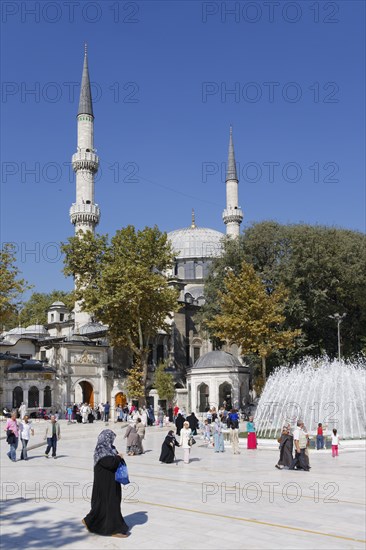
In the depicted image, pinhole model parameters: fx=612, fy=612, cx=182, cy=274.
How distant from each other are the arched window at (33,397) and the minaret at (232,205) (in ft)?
89.3

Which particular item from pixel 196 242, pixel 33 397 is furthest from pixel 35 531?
pixel 196 242

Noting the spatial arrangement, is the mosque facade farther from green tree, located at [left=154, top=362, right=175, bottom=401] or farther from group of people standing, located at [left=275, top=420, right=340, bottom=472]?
group of people standing, located at [left=275, top=420, right=340, bottom=472]

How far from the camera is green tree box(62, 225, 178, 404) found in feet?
122

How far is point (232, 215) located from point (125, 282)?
2381cm

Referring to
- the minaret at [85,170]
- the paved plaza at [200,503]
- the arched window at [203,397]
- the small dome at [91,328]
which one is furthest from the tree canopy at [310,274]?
the paved plaza at [200,503]

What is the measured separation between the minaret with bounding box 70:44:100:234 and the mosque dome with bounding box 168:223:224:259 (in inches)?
681

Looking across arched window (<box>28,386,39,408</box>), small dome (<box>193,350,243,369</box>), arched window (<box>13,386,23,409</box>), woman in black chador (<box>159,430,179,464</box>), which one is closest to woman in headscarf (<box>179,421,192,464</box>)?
woman in black chador (<box>159,430,179,464</box>)

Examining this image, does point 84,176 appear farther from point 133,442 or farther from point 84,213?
point 133,442

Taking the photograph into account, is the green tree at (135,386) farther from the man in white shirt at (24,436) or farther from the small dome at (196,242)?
the small dome at (196,242)

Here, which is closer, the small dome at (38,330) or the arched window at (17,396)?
the arched window at (17,396)

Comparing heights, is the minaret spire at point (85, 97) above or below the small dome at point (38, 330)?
above

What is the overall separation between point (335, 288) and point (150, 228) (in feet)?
41.2

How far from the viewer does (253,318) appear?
34.2 meters

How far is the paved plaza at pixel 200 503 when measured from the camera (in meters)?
8.15
